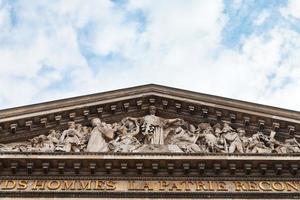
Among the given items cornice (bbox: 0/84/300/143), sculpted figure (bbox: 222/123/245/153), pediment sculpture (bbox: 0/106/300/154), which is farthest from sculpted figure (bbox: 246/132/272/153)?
cornice (bbox: 0/84/300/143)

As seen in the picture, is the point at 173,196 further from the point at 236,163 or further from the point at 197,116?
the point at 197,116

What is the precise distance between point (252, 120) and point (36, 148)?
6.97 m

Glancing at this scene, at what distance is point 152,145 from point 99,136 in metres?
1.70

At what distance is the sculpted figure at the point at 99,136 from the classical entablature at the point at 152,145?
31 millimetres

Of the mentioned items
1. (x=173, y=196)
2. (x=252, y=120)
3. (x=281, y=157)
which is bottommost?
(x=173, y=196)

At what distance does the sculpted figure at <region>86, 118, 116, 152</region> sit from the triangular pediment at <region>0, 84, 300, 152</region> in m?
0.23

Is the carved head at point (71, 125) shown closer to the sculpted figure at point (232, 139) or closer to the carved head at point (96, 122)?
the carved head at point (96, 122)

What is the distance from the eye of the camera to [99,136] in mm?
21578

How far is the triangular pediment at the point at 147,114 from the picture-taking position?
21.7 m

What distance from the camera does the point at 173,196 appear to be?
19641mm

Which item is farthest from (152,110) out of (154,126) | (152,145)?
(152,145)

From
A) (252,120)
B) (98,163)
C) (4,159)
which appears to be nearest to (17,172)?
(4,159)

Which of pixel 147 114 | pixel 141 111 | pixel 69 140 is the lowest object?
pixel 69 140

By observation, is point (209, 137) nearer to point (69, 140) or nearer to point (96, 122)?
point (96, 122)
